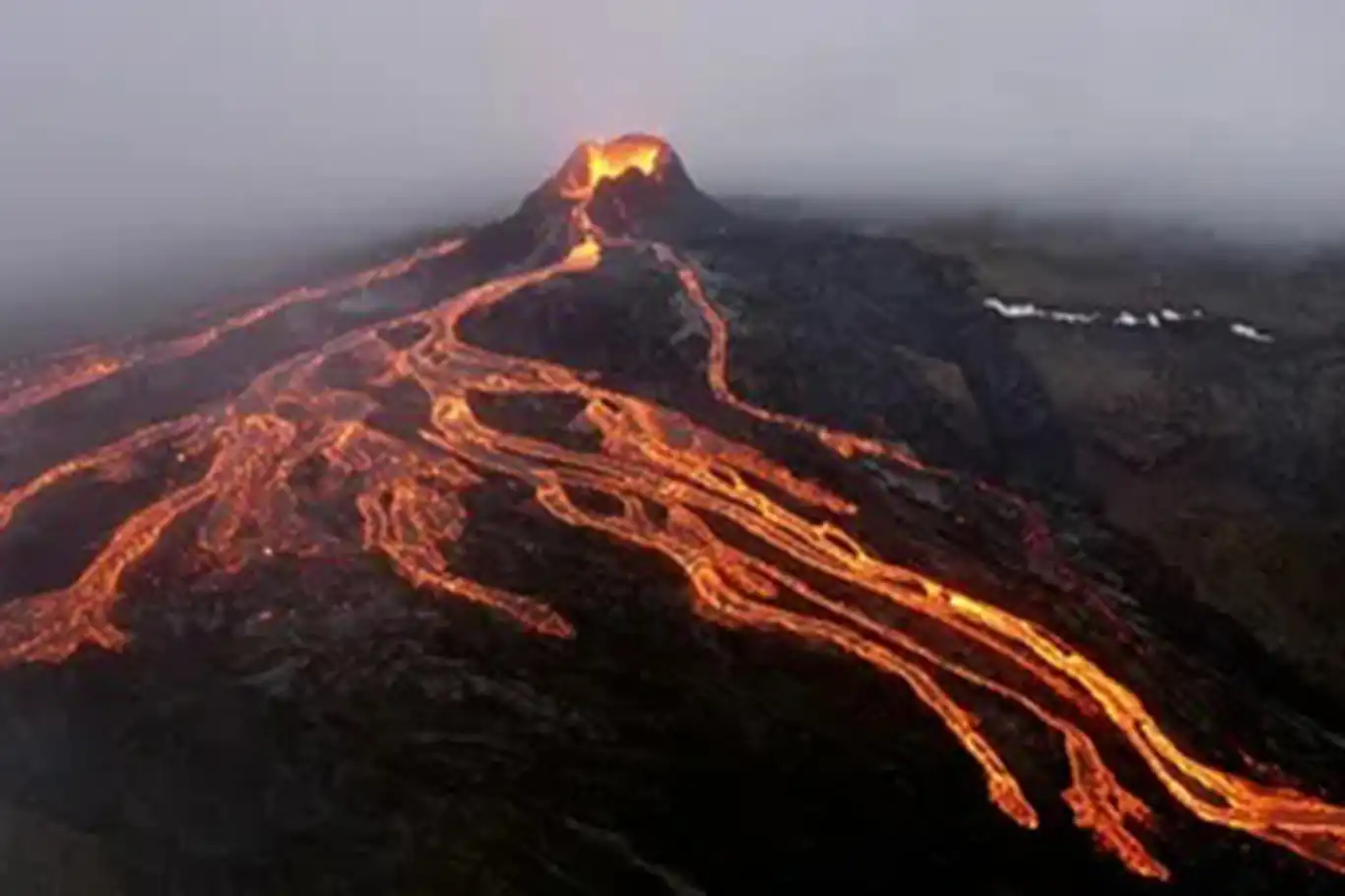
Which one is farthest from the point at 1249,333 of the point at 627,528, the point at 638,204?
the point at 627,528

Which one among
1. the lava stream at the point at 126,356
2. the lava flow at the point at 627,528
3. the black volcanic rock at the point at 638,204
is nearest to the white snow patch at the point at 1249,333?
the lava flow at the point at 627,528

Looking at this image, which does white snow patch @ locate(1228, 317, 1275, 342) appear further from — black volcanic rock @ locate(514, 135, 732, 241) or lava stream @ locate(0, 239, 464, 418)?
lava stream @ locate(0, 239, 464, 418)

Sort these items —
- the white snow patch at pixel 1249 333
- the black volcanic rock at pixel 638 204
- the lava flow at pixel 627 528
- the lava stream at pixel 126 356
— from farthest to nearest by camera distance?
the black volcanic rock at pixel 638 204 < the white snow patch at pixel 1249 333 < the lava stream at pixel 126 356 < the lava flow at pixel 627 528


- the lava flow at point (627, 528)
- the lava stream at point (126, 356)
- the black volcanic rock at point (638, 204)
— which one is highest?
the black volcanic rock at point (638, 204)

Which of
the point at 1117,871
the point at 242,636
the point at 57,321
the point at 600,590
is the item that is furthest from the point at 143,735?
the point at 57,321

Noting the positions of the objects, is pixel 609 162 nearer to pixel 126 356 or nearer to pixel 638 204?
pixel 638 204

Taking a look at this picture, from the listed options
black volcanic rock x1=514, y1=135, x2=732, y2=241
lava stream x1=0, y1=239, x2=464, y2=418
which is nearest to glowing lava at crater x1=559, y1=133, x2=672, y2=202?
black volcanic rock x1=514, y1=135, x2=732, y2=241

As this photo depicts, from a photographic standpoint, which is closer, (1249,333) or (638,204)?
(1249,333)

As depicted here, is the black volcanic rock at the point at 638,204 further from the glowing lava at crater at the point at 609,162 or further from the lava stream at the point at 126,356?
the lava stream at the point at 126,356

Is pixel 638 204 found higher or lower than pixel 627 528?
higher
